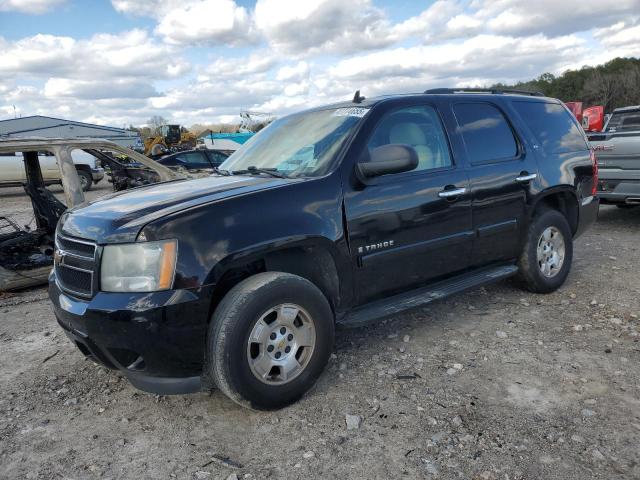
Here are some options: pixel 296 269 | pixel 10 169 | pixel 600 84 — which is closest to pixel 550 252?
pixel 296 269

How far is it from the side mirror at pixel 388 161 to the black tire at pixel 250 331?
845 mm

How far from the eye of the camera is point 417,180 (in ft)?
11.8

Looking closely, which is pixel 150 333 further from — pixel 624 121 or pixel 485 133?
pixel 624 121

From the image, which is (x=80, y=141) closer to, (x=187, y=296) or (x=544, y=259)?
(x=187, y=296)

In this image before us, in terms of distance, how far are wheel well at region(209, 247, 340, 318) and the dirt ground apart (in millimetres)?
637

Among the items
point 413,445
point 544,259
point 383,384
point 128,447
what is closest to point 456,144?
point 544,259

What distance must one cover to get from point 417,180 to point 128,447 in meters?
2.45

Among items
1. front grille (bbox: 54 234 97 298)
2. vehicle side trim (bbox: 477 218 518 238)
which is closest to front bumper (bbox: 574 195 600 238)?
vehicle side trim (bbox: 477 218 518 238)

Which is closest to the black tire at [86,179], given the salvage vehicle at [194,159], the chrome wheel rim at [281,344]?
the salvage vehicle at [194,159]

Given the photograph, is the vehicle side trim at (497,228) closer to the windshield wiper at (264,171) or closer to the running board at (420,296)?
the running board at (420,296)

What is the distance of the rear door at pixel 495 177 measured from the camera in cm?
402

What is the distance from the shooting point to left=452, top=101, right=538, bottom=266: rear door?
13.2 feet

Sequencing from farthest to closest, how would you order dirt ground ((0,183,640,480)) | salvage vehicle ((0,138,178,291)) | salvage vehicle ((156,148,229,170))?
1. salvage vehicle ((156,148,229,170))
2. salvage vehicle ((0,138,178,291))
3. dirt ground ((0,183,640,480))

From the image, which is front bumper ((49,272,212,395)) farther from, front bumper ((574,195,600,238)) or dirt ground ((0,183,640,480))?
front bumper ((574,195,600,238))
